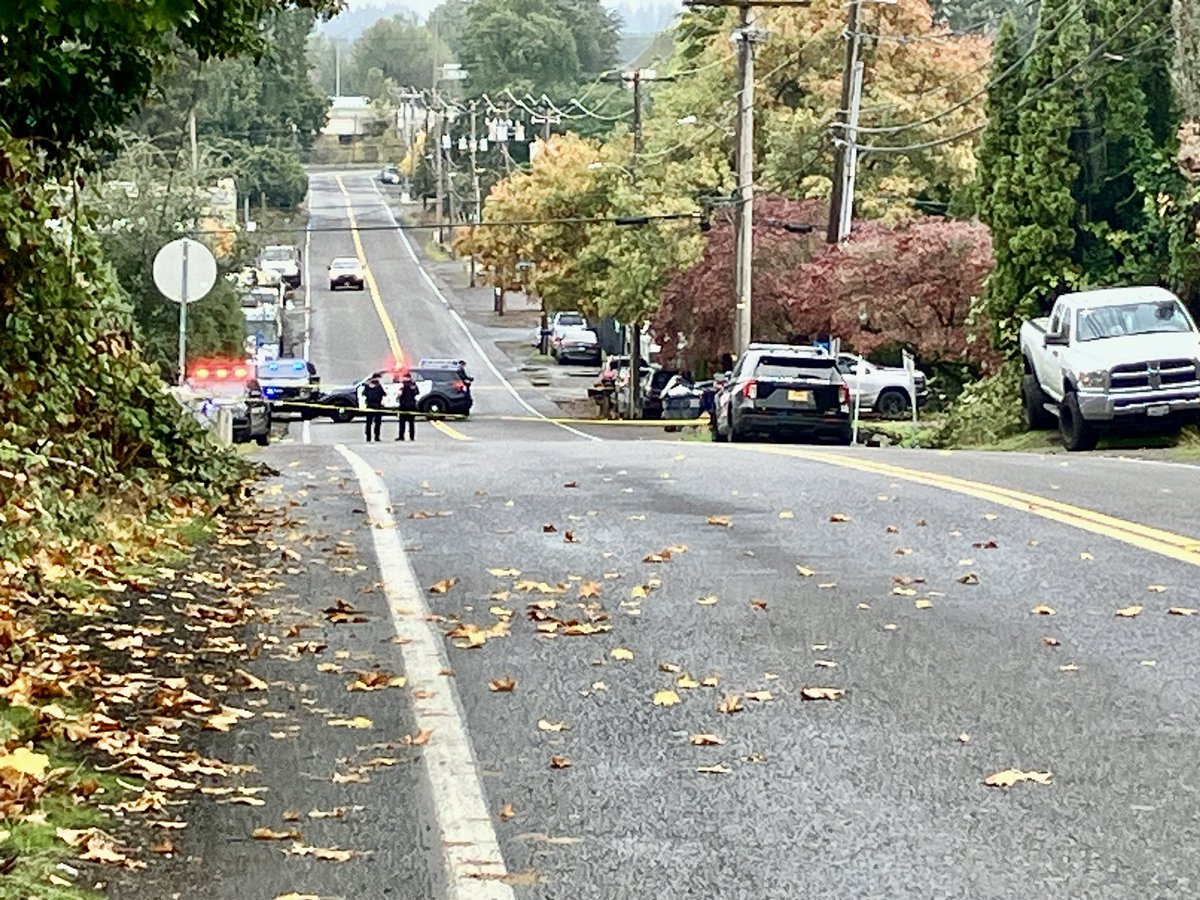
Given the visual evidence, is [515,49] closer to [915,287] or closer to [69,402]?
[915,287]

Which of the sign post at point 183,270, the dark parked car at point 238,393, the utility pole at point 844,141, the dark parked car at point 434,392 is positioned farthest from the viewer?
the dark parked car at point 434,392

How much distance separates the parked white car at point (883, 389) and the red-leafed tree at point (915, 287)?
14.7ft

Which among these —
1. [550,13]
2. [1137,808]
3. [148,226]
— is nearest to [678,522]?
[1137,808]

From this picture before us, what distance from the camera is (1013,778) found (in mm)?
6973

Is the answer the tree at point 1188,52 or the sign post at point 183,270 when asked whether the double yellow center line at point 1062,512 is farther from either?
the tree at point 1188,52

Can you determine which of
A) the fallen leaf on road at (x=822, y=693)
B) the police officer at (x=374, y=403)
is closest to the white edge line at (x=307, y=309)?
the police officer at (x=374, y=403)

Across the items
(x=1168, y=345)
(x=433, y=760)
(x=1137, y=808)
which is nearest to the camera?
(x=1137, y=808)

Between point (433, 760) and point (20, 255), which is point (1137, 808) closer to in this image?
point (433, 760)

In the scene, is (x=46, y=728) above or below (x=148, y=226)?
below

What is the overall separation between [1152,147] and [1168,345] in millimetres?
7947

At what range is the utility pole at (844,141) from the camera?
4741 centimetres

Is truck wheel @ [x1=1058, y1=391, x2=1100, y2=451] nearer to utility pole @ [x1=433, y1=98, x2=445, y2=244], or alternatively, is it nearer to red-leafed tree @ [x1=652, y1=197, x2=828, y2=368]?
red-leafed tree @ [x1=652, y1=197, x2=828, y2=368]

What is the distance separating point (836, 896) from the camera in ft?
19.1

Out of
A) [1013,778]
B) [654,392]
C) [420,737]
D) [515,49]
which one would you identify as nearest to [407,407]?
[654,392]
